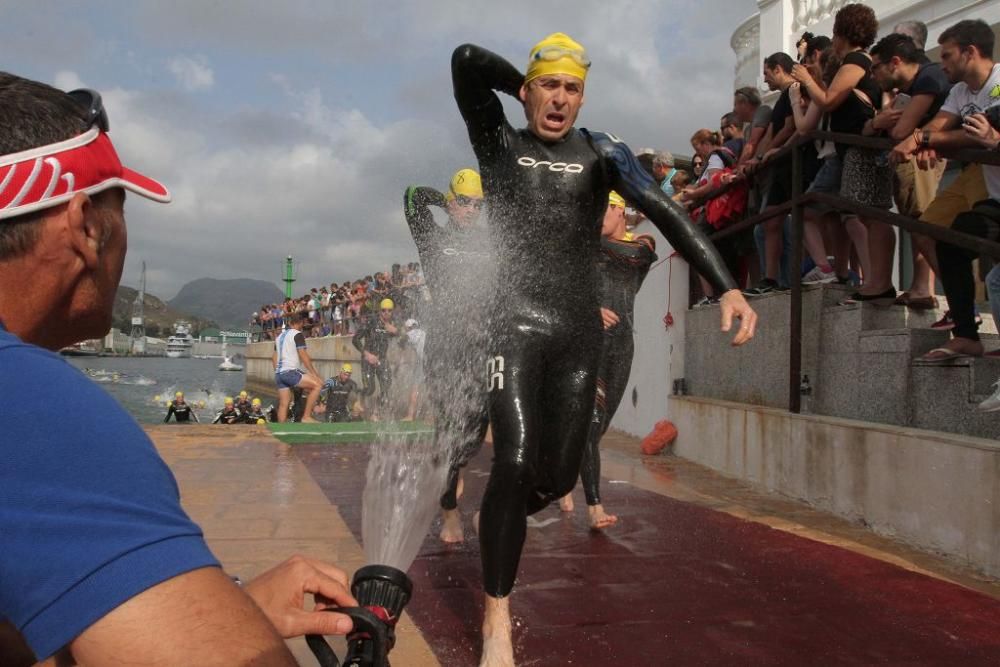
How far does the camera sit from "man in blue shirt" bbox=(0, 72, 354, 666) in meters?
0.87

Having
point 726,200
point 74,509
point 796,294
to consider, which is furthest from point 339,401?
point 74,509

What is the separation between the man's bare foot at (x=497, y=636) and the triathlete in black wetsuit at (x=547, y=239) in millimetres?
354

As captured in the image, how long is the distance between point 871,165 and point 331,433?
20.4 ft

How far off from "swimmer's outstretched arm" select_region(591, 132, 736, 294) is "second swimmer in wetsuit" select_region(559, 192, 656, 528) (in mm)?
1757

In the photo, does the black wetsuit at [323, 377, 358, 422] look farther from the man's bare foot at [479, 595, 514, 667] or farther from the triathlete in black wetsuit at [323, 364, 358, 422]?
the man's bare foot at [479, 595, 514, 667]

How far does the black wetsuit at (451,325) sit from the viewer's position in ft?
14.3

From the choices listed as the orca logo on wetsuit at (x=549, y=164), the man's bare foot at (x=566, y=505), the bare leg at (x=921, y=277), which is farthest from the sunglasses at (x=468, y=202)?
the bare leg at (x=921, y=277)

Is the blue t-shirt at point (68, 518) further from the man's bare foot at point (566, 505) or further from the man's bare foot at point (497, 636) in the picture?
the man's bare foot at point (566, 505)

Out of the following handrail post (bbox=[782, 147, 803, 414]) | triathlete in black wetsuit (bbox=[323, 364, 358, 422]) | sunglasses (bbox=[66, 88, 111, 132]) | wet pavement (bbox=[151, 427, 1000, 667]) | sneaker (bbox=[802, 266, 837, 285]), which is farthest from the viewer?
triathlete in black wetsuit (bbox=[323, 364, 358, 422])

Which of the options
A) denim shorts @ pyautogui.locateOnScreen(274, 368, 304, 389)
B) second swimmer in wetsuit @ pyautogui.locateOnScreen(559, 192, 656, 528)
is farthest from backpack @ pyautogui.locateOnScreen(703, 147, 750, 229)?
denim shorts @ pyautogui.locateOnScreen(274, 368, 304, 389)

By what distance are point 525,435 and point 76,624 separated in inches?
91.6

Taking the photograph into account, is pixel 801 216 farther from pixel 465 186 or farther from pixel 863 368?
pixel 465 186

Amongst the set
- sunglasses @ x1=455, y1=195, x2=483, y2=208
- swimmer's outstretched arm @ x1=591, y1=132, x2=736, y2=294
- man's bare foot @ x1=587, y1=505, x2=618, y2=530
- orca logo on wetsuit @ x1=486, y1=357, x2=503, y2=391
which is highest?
sunglasses @ x1=455, y1=195, x2=483, y2=208

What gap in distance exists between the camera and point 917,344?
17.5ft
